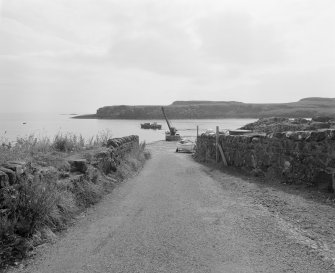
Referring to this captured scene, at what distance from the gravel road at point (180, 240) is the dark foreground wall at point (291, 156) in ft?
5.28

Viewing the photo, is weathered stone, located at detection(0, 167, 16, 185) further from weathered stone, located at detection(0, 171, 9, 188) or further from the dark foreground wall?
the dark foreground wall

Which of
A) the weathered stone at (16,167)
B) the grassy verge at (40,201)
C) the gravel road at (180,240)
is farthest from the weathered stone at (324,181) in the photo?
the weathered stone at (16,167)

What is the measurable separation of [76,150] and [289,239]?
7.11m

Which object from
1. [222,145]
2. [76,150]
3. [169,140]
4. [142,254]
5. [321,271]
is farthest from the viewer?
[169,140]

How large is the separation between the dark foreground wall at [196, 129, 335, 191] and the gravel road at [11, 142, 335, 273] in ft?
Answer: 5.28

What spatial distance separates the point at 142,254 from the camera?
478cm

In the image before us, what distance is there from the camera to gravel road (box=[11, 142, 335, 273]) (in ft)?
14.5

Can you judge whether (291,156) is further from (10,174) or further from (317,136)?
(10,174)

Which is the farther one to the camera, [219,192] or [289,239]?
[219,192]

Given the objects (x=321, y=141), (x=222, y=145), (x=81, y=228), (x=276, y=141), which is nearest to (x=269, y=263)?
(x=81, y=228)

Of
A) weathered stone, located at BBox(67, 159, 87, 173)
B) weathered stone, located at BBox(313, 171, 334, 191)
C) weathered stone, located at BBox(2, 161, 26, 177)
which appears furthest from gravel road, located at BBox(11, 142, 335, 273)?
weathered stone, located at BBox(313, 171, 334, 191)

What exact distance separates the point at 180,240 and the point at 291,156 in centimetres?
504

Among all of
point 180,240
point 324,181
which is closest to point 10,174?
point 180,240

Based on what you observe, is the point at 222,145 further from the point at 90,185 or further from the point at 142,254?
the point at 142,254
